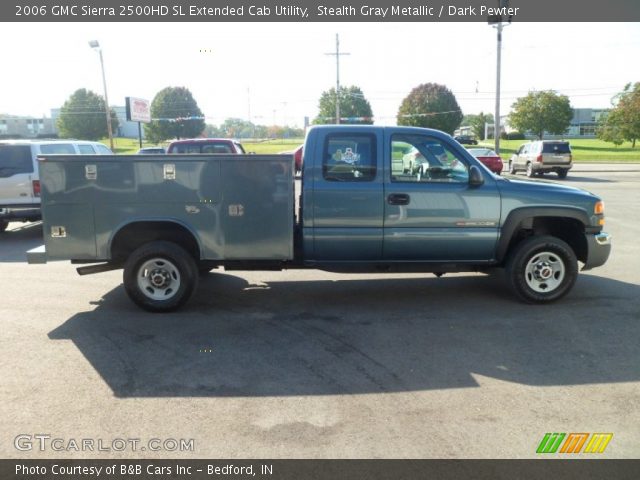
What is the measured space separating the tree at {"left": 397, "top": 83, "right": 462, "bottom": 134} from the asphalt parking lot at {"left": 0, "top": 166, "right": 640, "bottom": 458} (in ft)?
192

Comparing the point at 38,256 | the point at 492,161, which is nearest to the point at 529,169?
the point at 492,161

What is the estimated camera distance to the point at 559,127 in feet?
209

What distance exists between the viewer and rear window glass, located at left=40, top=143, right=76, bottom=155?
436 inches

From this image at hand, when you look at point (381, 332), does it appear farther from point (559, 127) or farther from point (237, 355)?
point (559, 127)

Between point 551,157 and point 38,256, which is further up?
point 551,157

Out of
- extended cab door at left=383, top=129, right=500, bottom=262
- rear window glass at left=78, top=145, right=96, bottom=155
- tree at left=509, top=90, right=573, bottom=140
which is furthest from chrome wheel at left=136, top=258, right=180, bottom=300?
tree at left=509, top=90, right=573, bottom=140

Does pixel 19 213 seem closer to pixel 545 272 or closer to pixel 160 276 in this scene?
pixel 160 276

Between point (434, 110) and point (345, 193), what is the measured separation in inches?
2404

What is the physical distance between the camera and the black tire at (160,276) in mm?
5758

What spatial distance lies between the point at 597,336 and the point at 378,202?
2645 millimetres

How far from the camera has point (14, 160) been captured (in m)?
10.6

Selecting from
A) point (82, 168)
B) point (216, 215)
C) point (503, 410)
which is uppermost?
point (82, 168)
